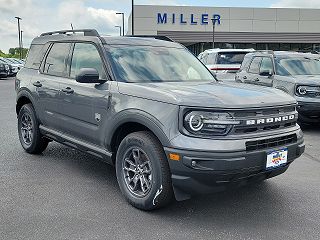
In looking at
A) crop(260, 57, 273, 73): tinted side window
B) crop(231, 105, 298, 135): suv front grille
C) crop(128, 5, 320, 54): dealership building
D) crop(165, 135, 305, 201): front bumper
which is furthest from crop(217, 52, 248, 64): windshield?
crop(128, 5, 320, 54): dealership building

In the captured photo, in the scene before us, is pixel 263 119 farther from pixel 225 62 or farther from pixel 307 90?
pixel 225 62

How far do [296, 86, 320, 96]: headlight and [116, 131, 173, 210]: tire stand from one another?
5.24m

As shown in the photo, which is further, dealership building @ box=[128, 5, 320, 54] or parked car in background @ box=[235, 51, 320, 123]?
dealership building @ box=[128, 5, 320, 54]

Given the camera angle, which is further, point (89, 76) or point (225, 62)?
point (225, 62)

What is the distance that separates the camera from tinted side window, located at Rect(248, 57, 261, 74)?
381 inches

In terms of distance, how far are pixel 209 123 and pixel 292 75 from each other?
5.94 meters

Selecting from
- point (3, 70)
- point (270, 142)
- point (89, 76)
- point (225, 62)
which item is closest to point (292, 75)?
point (225, 62)

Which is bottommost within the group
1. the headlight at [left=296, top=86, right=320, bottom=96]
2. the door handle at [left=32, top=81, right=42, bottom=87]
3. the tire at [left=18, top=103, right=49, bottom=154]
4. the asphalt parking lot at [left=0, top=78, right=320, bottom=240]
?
the asphalt parking lot at [left=0, top=78, right=320, bottom=240]

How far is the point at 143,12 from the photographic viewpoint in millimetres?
38031

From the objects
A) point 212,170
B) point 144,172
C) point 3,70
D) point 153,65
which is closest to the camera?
point 212,170

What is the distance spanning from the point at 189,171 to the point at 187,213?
70 cm

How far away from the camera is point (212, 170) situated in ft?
10.9

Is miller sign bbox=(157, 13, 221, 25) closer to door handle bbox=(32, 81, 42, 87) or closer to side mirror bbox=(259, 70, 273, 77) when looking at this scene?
side mirror bbox=(259, 70, 273, 77)

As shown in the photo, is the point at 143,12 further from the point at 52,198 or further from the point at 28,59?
the point at 52,198
